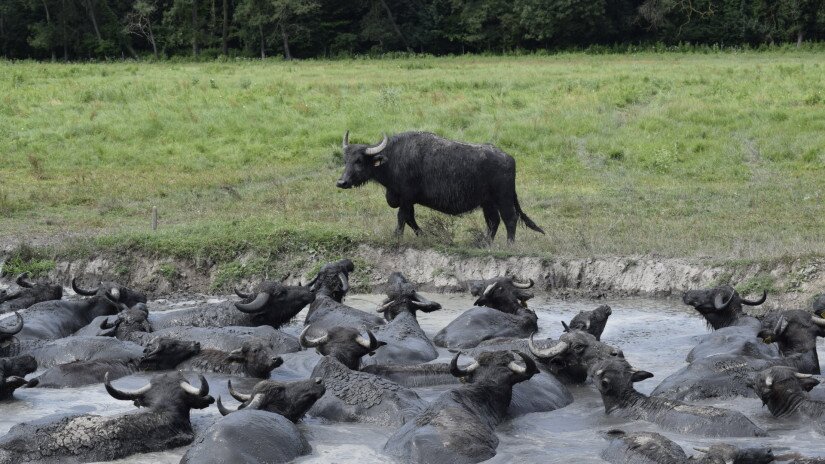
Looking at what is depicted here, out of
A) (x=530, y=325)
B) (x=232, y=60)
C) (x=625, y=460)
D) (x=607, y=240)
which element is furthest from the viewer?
(x=232, y=60)

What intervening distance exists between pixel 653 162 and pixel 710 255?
28.2 ft

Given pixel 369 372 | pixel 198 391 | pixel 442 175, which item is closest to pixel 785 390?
pixel 369 372

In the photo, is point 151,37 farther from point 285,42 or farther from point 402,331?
point 402,331

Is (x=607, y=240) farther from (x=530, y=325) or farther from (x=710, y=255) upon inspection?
(x=530, y=325)

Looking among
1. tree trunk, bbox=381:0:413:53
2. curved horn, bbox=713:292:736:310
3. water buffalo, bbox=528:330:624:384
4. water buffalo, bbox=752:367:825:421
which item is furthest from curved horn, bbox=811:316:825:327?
tree trunk, bbox=381:0:413:53

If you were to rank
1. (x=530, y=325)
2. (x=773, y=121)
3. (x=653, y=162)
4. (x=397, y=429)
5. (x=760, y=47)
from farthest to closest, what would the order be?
(x=760, y=47)
(x=773, y=121)
(x=653, y=162)
(x=530, y=325)
(x=397, y=429)

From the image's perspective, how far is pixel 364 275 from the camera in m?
15.1

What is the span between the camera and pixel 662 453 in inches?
290

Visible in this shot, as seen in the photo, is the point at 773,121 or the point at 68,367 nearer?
the point at 68,367

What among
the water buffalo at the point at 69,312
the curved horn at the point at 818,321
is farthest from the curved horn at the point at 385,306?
the curved horn at the point at 818,321

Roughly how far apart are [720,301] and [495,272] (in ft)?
11.8

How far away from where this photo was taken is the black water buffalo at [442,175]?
52.3 feet

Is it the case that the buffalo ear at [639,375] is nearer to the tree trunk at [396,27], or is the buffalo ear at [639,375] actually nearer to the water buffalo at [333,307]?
the water buffalo at [333,307]

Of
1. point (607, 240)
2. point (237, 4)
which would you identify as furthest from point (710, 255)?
point (237, 4)
